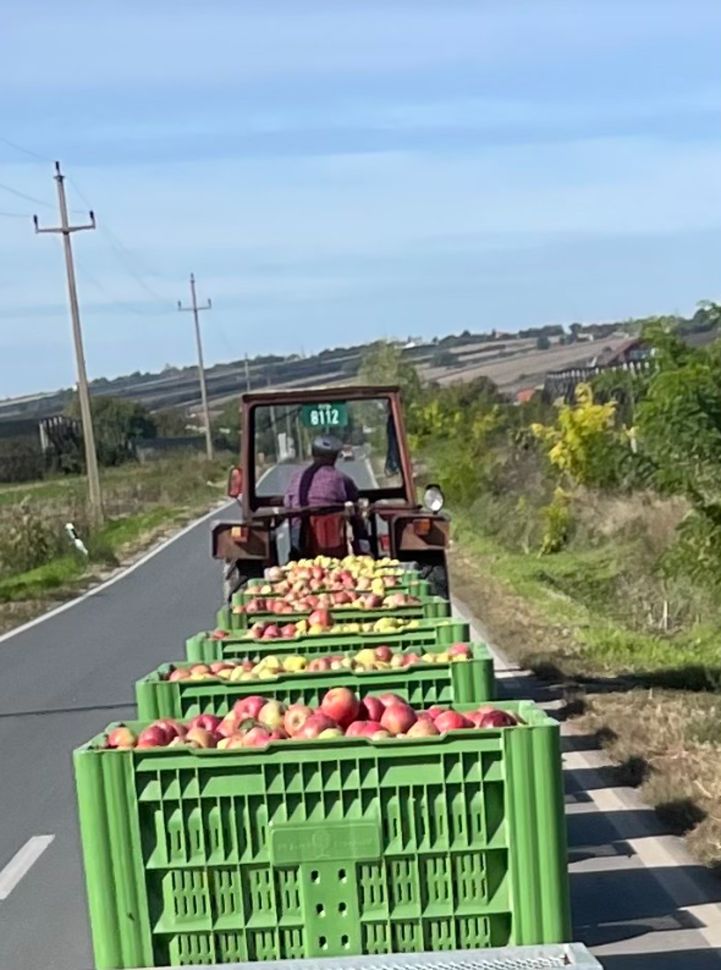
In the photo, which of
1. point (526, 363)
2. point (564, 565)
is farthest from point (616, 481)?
point (526, 363)

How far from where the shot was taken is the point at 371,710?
591 centimetres

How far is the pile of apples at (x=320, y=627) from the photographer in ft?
27.7

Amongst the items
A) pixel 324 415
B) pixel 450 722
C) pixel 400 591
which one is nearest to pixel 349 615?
pixel 400 591

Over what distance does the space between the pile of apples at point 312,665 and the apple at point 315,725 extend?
1.21m

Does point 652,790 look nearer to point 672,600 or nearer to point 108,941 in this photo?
point 108,941

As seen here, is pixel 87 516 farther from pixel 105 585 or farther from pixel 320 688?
pixel 320 688

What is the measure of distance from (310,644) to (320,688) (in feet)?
4.60

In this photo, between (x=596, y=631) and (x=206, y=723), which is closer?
(x=206, y=723)

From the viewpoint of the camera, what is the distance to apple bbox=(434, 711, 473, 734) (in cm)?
549

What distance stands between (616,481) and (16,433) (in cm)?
7407

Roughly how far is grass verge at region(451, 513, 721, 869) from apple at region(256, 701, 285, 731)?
8.83 feet

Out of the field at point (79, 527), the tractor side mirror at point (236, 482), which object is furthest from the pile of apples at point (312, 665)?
the field at point (79, 527)

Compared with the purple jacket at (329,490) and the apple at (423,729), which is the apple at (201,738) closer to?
the apple at (423,729)

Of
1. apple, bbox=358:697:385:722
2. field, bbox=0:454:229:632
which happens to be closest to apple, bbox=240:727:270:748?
apple, bbox=358:697:385:722
